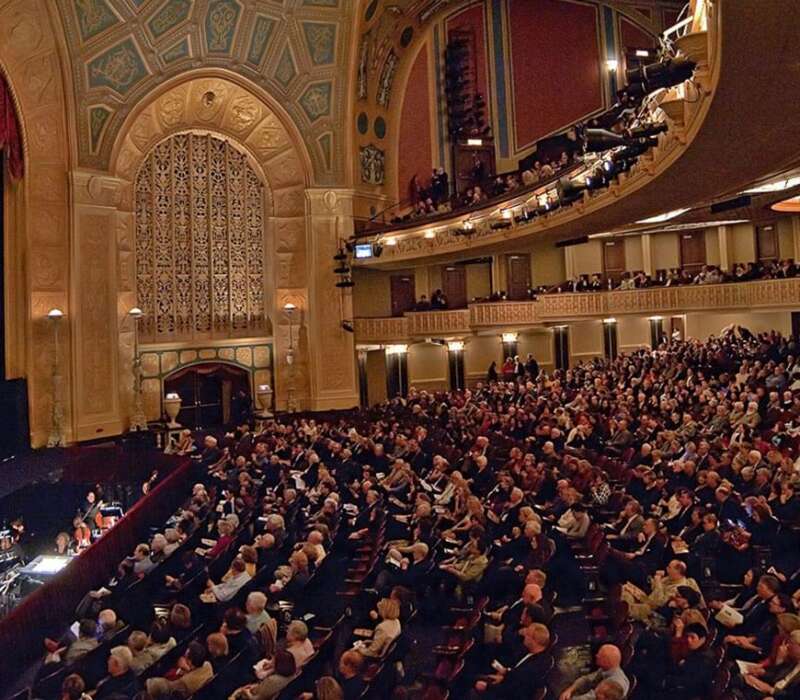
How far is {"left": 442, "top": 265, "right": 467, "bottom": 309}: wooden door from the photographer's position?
80.2 ft

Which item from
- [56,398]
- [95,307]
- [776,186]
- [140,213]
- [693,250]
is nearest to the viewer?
[776,186]

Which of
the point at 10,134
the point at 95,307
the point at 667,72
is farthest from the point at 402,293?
the point at 667,72

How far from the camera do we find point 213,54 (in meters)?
19.3

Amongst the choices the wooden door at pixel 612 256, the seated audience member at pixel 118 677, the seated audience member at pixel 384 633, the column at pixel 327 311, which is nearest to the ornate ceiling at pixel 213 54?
the column at pixel 327 311

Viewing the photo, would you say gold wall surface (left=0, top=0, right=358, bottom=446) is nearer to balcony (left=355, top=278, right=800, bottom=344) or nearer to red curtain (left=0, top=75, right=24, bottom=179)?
red curtain (left=0, top=75, right=24, bottom=179)

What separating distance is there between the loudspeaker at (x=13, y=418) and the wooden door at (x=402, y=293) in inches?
439

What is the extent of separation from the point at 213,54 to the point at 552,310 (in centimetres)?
1116

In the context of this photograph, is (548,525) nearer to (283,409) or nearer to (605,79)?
(283,409)

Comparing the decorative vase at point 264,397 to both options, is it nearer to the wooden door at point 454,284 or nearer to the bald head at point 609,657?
the wooden door at point 454,284

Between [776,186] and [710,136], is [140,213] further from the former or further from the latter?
[710,136]

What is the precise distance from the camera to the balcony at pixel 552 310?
728 inches

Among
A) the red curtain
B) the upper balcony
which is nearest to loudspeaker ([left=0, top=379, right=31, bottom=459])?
the red curtain

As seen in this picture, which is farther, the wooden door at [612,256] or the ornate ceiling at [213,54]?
the wooden door at [612,256]

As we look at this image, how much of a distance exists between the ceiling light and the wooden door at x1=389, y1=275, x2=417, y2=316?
36.7 feet
